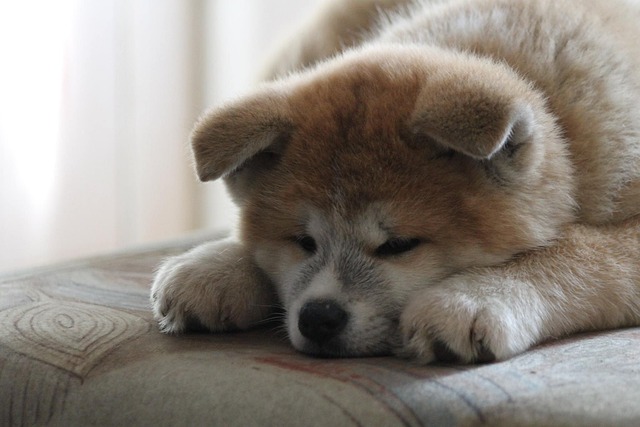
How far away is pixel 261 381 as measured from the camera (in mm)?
1435

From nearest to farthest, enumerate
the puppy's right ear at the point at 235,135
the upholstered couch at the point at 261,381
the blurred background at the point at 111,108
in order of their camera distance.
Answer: the upholstered couch at the point at 261,381, the puppy's right ear at the point at 235,135, the blurred background at the point at 111,108

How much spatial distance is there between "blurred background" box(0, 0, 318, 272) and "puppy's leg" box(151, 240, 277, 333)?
6.09ft

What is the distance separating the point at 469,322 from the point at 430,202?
0.28m

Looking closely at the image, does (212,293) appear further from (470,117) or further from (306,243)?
(470,117)

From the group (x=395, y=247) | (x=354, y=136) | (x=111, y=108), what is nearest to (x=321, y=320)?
(x=395, y=247)

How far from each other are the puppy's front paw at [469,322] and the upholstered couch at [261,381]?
4 centimetres

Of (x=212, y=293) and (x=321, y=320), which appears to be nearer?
(x=321, y=320)

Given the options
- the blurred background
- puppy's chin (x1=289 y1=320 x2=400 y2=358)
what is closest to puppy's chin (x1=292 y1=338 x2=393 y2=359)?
puppy's chin (x1=289 y1=320 x2=400 y2=358)

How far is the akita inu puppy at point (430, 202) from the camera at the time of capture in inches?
65.7

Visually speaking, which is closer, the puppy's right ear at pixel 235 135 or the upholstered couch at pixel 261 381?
the upholstered couch at pixel 261 381

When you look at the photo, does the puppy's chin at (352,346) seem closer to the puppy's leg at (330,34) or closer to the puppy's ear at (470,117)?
the puppy's ear at (470,117)

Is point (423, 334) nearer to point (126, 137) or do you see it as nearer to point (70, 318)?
point (70, 318)

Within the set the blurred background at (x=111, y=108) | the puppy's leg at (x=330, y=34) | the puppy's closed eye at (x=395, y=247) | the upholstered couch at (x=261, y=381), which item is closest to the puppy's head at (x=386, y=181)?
the puppy's closed eye at (x=395, y=247)

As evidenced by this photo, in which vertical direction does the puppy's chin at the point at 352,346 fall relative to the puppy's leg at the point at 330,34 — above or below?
below
